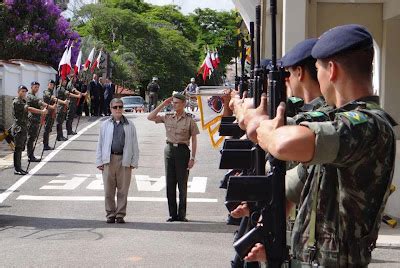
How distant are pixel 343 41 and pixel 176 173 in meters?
9.55

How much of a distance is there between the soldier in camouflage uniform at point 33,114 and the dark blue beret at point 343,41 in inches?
611

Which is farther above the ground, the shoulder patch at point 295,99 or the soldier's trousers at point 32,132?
the shoulder patch at point 295,99

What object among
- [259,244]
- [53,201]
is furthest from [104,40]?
[259,244]

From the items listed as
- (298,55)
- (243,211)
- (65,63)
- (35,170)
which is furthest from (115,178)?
(65,63)

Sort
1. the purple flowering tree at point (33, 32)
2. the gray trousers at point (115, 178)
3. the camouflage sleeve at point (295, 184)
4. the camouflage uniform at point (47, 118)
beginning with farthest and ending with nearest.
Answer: the purple flowering tree at point (33, 32)
the camouflage uniform at point (47, 118)
the gray trousers at point (115, 178)
the camouflage sleeve at point (295, 184)

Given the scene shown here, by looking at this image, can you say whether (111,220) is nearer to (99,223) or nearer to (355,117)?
(99,223)

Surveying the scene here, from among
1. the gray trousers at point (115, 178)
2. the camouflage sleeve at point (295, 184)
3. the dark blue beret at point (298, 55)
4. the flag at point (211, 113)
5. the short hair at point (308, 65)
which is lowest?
the gray trousers at point (115, 178)

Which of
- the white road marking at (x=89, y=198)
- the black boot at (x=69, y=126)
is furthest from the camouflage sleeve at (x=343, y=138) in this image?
the black boot at (x=69, y=126)

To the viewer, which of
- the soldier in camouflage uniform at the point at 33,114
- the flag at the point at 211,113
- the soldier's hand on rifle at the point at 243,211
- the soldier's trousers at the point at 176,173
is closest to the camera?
the soldier's hand on rifle at the point at 243,211

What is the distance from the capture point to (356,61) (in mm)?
3342

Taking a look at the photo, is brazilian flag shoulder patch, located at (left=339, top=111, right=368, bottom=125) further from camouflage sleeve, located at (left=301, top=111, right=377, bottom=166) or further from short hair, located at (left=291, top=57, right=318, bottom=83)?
short hair, located at (left=291, top=57, right=318, bottom=83)

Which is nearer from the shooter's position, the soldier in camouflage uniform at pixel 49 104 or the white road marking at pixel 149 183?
the white road marking at pixel 149 183

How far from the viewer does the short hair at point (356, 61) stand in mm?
3340

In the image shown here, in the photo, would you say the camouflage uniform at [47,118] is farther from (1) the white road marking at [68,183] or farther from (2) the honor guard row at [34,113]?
(1) the white road marking at [68,183]
